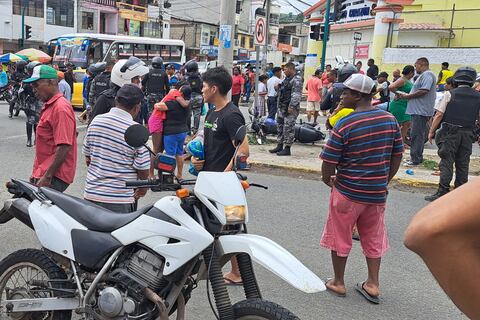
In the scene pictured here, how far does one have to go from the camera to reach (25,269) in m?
2.97

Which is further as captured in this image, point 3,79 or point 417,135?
point 3,79

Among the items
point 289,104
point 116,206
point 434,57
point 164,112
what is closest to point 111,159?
point 116,206

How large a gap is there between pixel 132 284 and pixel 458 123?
533 centimetres

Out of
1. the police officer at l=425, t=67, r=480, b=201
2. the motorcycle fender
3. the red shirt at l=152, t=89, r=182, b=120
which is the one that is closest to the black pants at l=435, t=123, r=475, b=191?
the police officer at l=425, t=67, r=480, b=201

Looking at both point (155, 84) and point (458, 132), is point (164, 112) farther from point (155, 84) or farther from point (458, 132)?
point (155, 84)

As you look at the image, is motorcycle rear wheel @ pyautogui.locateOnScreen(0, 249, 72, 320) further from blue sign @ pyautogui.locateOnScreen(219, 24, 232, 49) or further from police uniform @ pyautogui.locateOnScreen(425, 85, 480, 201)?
blue sign @ pyautogui.locateOnScreen(219, 24, 232, 49)

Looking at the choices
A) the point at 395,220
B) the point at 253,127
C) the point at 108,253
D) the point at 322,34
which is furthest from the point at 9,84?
the point at 108,253

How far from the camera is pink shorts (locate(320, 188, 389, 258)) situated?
12.0 ft

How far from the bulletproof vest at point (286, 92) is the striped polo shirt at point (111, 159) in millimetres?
5891

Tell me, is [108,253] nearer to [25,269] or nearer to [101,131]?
[25,269]

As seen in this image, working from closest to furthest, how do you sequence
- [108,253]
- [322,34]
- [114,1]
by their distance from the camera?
[108,253]
[322,34]
[114,1]

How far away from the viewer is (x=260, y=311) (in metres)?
2.28

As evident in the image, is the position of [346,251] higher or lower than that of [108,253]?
lower

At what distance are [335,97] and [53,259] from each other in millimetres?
5388
